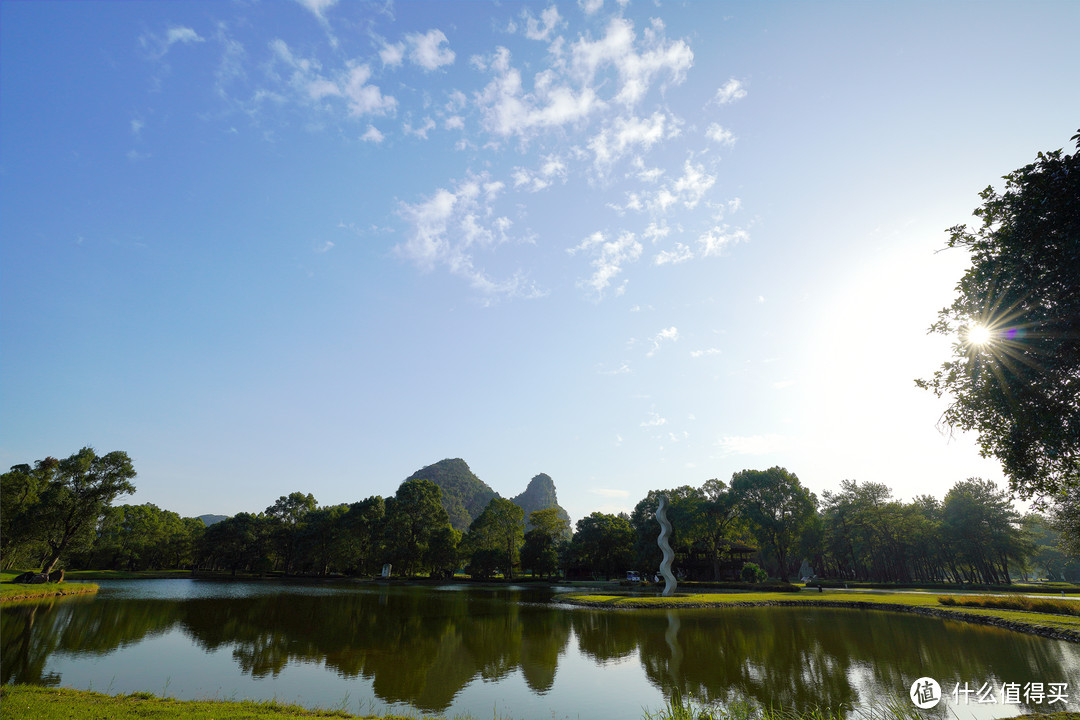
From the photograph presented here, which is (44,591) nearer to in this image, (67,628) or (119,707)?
(67,628)

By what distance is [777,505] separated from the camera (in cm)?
6644

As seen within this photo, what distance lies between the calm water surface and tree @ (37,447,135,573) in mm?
20389

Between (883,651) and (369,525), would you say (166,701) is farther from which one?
(369,525)

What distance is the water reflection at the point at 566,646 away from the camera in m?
16.1

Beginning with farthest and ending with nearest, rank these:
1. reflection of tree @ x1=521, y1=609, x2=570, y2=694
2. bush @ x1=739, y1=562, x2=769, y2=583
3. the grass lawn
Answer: bush @ x1=739, y1=562, x2=769, y2=583 → reflection of tree @ x1=521, y1=609, x2=570, y2=694 → the grass lawn

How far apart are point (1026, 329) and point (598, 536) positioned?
229 ft

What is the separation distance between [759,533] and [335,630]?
62152 mm

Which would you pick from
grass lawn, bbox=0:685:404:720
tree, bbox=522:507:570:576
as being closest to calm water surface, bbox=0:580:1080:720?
grass lawn, bbox=0:685:404:720

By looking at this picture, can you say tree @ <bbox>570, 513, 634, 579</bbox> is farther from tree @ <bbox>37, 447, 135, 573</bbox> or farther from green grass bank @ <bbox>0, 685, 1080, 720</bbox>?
green grass bank @ <bbox>0, 685, 1080, 720</bbox>

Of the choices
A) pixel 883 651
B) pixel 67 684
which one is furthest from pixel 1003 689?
pixel 67 684

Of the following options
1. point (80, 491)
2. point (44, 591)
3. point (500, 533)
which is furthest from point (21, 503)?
point (500, 533)

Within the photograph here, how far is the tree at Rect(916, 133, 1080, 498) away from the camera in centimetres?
1282

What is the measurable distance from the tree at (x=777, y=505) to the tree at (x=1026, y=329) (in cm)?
5436

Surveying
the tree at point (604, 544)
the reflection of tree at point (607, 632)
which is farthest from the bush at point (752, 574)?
the reflection of tree at point (607, 632)
